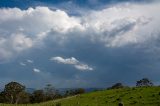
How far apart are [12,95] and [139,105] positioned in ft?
283

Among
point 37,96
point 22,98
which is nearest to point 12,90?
point 22,98

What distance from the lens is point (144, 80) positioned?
126 meters

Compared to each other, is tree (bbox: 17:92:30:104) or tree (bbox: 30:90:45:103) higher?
tree (bbox: 30:90:45:103)

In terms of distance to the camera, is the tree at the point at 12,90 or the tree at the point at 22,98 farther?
the tree at the point at 22,98

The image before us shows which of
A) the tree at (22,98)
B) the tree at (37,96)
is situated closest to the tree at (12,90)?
the tree at (22,98)

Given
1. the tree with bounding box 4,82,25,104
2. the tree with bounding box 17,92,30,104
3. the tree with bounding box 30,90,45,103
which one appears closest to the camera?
the tree with bounding box 4,82,25,104

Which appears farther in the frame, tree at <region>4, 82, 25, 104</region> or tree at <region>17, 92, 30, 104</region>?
tree at <region>17, 92, 30, 104</region>

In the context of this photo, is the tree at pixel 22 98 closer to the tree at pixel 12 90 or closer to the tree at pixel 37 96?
the tree at pixel 12 90

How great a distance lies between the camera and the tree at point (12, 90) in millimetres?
118606

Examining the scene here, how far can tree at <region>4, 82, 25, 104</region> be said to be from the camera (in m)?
119

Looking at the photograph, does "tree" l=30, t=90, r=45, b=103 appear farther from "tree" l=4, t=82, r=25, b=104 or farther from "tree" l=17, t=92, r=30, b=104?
"tree" l=4, t=82, r=25, b=104

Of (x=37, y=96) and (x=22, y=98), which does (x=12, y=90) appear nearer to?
(x=22, y=98)

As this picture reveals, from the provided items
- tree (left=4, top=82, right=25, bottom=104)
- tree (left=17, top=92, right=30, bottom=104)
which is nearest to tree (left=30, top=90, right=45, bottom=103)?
tree (left=17, top=92, right=30, bottom=104)

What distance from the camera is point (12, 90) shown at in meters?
120
